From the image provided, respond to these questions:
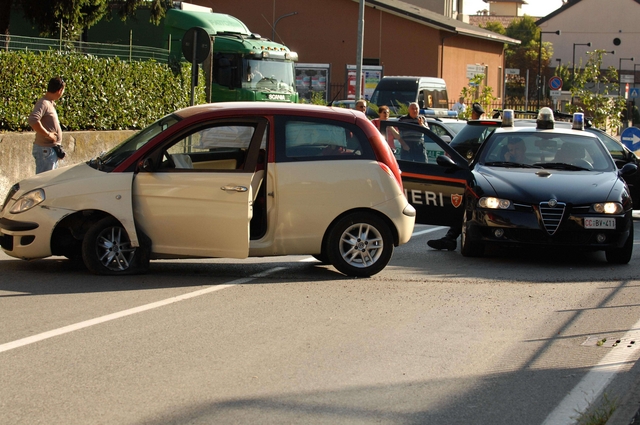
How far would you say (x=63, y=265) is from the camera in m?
10.2

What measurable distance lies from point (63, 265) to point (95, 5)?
15229 millimetres

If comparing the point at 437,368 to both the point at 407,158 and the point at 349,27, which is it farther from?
the point at 349,27

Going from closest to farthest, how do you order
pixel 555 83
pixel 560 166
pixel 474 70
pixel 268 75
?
1. pixel 560 166
2. pixel 268 75
3. pixel 555 83
4. pixel 474 70

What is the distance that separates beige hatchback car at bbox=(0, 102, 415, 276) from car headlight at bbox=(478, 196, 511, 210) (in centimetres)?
156

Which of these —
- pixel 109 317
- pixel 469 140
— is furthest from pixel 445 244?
pixel 109 317

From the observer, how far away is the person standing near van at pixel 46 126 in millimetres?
12469

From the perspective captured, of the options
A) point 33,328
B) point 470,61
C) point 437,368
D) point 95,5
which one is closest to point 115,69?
point 95,5

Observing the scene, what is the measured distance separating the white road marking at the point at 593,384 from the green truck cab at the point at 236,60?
2268 centimetres

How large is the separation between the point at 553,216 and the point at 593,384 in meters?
5.04

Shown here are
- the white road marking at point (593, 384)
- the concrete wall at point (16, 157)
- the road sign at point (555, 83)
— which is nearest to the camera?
the white road marking at point (593, 384)

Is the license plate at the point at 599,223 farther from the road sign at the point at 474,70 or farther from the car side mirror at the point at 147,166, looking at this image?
the road sign at the point at 474,70

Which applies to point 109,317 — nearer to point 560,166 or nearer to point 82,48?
point 560,166

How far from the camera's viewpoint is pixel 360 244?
980cm

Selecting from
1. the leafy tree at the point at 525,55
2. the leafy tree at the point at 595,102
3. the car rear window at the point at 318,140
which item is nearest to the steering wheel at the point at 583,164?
the car rear window at the point at 318,140
